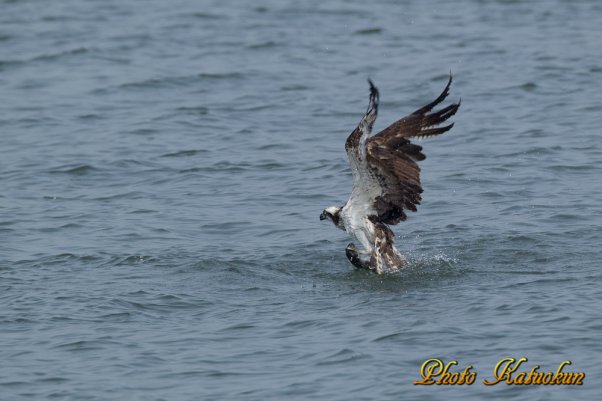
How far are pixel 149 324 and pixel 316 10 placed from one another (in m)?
17.6

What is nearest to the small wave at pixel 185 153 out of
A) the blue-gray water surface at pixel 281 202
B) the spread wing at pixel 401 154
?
the blue-gray water surface at pixel 281 202

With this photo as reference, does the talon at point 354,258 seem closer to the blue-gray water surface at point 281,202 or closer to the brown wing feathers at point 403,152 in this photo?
the blue-gray water surface at point 281,202

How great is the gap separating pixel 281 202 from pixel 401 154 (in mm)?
3941

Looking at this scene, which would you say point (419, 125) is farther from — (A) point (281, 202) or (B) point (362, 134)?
(A) point (281, 202)

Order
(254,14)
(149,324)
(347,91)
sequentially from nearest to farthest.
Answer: (149,324), (347,91), (254,14)

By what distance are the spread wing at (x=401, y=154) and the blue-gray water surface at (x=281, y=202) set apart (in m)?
0.94

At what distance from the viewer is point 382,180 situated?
38.4 feet

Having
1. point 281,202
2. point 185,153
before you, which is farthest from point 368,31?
point 281,202

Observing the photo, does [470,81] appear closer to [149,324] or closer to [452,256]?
[452,256]

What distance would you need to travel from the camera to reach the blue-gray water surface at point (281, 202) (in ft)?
32.6

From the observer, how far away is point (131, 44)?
81.7 feet

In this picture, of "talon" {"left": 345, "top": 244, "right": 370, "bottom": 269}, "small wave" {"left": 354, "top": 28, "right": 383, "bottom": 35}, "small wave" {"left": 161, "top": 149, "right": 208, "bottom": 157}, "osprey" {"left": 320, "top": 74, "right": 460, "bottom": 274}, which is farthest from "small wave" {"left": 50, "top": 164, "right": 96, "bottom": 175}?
"small wave" {"left": 354, "top": 28, "right": 383, "bottom": 35}

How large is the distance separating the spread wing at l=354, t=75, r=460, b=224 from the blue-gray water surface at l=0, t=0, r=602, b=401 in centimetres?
94

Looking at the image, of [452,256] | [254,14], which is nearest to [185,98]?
[254,14]
